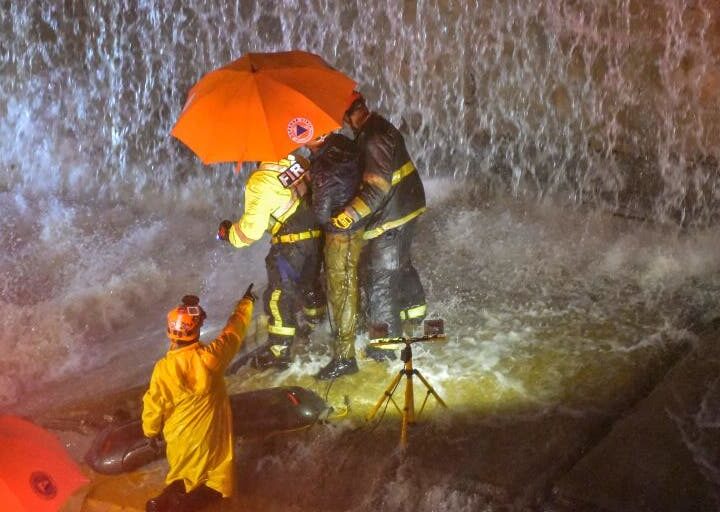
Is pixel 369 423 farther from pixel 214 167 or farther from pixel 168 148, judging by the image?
pixel 168 148

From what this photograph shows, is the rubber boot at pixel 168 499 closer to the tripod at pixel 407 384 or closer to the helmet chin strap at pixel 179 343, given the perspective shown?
the helmet chin strap at pixel 179 343

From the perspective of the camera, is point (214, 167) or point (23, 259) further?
point (214, 167)

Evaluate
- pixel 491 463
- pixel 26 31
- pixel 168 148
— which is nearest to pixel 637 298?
pixel 491 463

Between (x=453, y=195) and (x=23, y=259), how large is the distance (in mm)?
6040

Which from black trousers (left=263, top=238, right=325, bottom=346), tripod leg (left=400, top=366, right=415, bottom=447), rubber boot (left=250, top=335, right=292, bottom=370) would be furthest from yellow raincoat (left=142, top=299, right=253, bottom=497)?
rubber boot (left=250, top=335, right=292, bottom=370)

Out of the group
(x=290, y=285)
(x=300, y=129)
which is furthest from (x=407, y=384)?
(x=300, y=129)

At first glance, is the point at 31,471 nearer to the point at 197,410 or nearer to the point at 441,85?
the point at 197,410

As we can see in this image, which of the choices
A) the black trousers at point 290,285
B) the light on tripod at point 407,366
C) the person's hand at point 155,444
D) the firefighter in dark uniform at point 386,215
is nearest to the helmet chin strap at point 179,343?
the person's hand at point 155,444

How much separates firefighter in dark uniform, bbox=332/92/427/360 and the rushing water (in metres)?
0.54

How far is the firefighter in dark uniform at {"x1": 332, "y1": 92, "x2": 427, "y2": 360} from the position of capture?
15.4ft

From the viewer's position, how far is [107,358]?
6.79 meters

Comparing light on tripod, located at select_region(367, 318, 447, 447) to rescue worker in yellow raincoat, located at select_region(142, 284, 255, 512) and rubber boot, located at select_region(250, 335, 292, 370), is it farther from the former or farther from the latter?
rubber boot, located at select_region(250, 335, 292, 370)

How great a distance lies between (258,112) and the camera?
4.37 metres

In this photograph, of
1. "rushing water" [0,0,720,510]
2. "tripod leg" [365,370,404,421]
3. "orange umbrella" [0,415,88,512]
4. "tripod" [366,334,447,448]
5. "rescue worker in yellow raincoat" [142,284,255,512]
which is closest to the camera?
"orange umbrella" [0,415,88,512]
